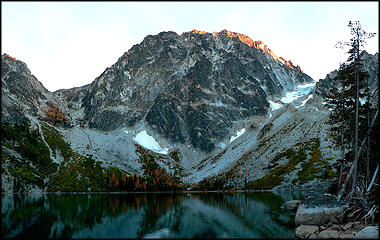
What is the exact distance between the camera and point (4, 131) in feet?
563

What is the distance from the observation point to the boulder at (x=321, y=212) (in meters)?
34.9

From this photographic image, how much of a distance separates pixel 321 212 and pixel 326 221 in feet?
3.86

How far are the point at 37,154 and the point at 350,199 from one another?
579 feet

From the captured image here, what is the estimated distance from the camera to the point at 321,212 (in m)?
35.6

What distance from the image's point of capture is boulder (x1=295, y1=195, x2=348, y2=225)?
3494cm

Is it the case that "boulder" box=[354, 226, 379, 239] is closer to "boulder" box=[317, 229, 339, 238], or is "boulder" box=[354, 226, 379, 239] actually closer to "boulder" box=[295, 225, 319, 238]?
"boulder" box=[317, 229, 339, 238]

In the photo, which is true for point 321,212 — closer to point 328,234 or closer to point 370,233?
point 328,234

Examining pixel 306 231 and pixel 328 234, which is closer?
pixel 328 234

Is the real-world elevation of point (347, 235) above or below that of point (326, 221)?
above

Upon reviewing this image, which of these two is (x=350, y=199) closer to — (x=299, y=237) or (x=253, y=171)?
(x=299, y=237)

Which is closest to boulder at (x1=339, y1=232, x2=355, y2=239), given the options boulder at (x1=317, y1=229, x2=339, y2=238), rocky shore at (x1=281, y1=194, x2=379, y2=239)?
rocky shore at (x1=281, y1=194, x2=379, y2=239)

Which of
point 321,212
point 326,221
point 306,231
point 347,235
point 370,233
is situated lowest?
point 306,231

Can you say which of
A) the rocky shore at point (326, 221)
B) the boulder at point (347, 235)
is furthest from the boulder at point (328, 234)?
the boulder at point (347, 235)

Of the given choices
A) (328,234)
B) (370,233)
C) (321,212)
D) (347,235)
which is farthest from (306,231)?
(370,233)
